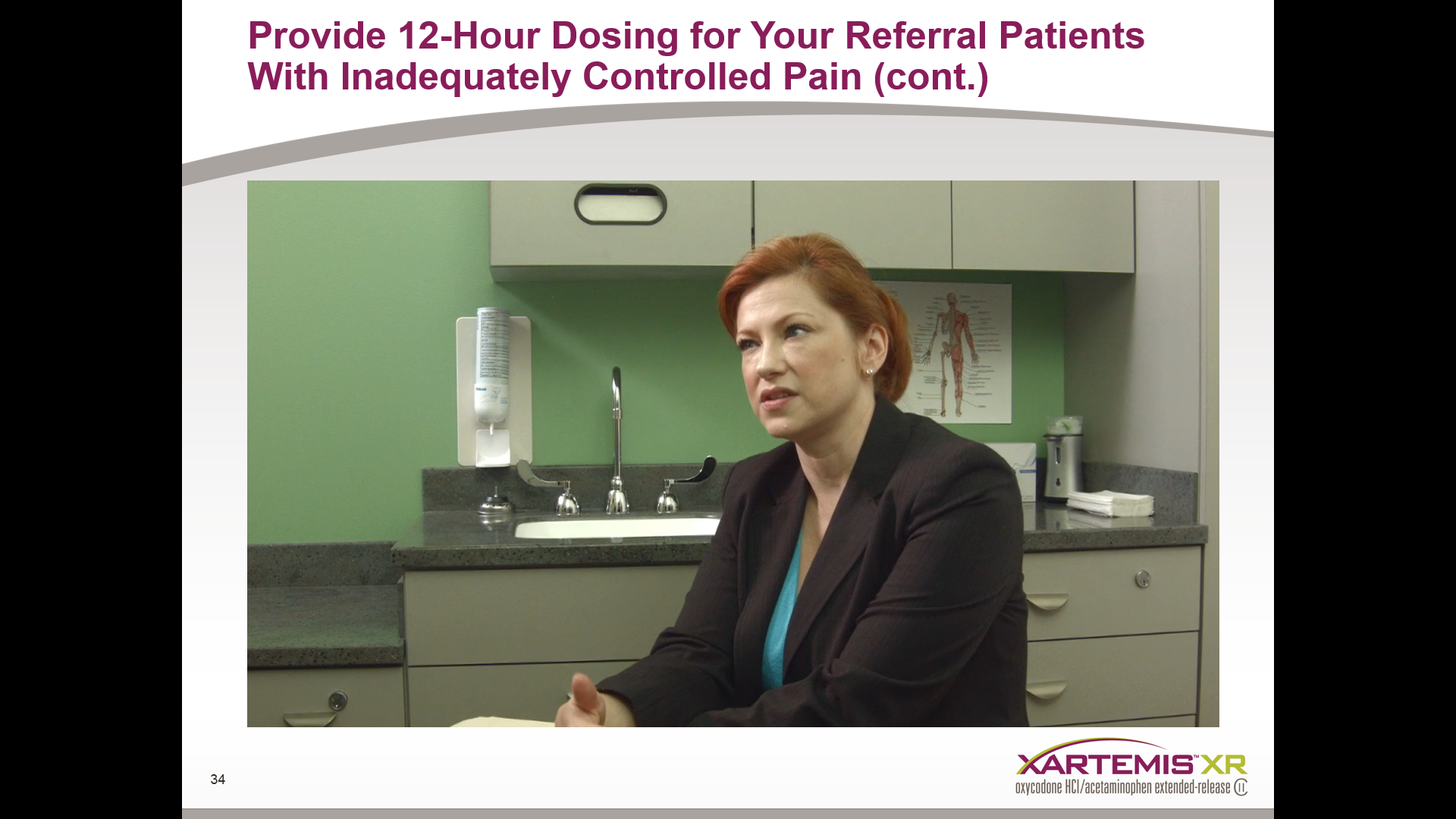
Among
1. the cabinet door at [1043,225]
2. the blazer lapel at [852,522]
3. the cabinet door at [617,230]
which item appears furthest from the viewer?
the cabinet door at [1043,225]

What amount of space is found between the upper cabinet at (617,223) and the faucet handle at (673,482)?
1.44 feet

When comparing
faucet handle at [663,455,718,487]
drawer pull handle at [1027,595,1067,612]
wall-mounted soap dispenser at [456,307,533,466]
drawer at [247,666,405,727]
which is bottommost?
drawer at [247,666,405,727]

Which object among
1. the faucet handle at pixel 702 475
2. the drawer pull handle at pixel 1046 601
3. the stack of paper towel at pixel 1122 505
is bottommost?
the drawer pull handle at pixel 1046 601

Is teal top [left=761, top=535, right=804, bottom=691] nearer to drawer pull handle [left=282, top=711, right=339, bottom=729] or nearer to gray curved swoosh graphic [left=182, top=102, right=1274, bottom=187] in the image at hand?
gray curved swoosh graphic [left=182, top=102, right=1274, bottom=187]

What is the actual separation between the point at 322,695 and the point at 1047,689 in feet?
4.13

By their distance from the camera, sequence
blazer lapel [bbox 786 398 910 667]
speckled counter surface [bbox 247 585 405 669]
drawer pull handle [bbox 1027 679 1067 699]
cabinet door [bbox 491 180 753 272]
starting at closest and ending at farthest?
blazer lapel [bbox 786 398 910 667] → speckled counter surface [bbox 247 585 405 669] → drawer pull handle [bbox 1027 679 1067 699] → cabinet door [bbox 491 180 753 272]

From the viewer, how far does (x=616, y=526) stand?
1.76 meters

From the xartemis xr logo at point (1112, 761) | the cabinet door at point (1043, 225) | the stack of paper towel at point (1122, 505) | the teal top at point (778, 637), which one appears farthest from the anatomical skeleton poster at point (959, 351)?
the xartemis xr logo at point (1112, 761)

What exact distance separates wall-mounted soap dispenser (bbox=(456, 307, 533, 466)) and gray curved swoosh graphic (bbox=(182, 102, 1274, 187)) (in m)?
0.84

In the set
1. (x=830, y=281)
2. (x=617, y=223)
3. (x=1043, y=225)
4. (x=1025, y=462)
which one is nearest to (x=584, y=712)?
(x=830, y=281)

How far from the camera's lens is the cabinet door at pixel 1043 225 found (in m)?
1.77

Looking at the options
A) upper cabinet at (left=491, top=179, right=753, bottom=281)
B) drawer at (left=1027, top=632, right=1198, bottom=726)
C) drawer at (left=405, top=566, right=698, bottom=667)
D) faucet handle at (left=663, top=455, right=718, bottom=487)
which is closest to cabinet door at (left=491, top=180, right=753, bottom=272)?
upper cabinet at (left=491, top=179, right=753, bottom=281)

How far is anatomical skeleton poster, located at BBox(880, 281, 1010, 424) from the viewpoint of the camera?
1.97 meters

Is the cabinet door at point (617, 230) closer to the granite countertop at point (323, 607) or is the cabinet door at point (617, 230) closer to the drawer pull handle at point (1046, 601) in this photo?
the granite countertop at point (323, 607)
